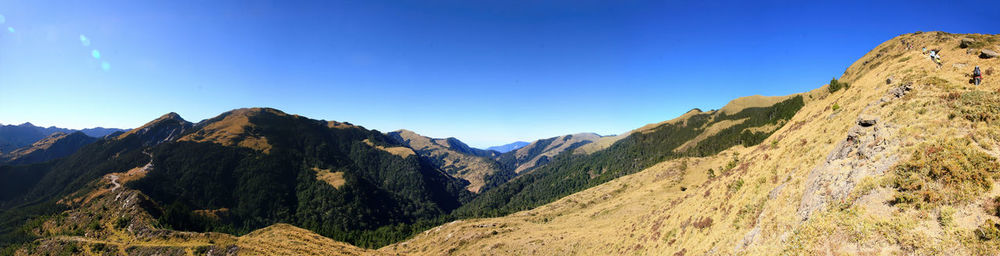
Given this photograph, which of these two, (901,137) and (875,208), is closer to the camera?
(875,208)

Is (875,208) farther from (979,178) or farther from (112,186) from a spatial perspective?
(112,186)

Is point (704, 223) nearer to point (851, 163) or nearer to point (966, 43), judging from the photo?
point (851, 163)

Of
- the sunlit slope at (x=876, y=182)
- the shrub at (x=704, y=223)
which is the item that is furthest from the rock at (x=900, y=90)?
the shrub at (x=704, y=223)

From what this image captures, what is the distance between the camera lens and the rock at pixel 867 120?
2133 centimetres

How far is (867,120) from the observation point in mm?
21578

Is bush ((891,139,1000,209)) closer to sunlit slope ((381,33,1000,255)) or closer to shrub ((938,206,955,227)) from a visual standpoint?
sunlit slope ((381,33,1000,255))

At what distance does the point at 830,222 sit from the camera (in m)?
16.0

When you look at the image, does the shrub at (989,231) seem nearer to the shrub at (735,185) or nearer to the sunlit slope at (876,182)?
the sunlit slope at (876,182)

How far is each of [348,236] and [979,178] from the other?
20537cm

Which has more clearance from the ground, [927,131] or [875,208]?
[927,131]

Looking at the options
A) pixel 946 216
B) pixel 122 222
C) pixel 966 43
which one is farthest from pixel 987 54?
pixel 122 222

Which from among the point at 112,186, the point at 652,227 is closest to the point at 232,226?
the point at 112,186

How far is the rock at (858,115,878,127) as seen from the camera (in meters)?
21.3

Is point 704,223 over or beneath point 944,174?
beneath
